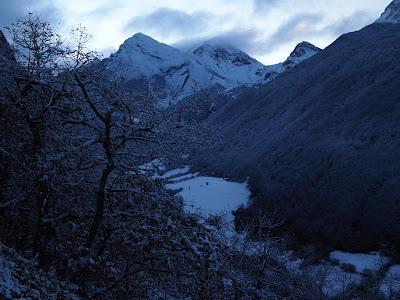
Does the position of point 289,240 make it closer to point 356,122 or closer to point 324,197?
point 324,197

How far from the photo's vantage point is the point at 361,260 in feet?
109

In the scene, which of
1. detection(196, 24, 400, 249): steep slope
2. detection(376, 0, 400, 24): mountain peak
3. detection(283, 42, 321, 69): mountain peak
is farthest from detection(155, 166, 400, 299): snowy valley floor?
detection(283, 42, 321, 69): mountain peak

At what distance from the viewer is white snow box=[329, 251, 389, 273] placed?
3164cm

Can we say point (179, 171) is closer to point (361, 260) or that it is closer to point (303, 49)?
point (361, 260)

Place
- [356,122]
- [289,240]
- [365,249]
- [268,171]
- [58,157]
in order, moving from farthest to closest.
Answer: [268,171], [356,122], [289,240], [365,249], [58,157]

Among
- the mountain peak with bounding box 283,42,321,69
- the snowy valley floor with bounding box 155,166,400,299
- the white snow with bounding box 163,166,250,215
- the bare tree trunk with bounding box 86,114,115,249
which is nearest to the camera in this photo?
the bare tree trunk with bounding box 86,114,115,249

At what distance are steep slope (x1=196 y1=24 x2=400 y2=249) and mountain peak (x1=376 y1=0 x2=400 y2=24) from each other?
3518 cm

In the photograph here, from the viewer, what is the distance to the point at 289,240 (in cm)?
3894

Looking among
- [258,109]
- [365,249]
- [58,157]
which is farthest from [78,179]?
[258,109]

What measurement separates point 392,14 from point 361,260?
10132 centimetres

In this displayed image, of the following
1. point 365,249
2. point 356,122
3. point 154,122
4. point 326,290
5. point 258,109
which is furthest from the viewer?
point 258,109

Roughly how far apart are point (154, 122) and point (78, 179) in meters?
2.05

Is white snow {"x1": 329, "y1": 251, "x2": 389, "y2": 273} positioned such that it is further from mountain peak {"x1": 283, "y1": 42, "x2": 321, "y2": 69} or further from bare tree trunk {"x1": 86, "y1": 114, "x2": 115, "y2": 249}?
mountain peak {"x1": 283, "y1": 42, "x2": 321, "y2": 69}

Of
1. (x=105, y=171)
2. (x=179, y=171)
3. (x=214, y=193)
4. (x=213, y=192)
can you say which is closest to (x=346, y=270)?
(x=214, y=193)
